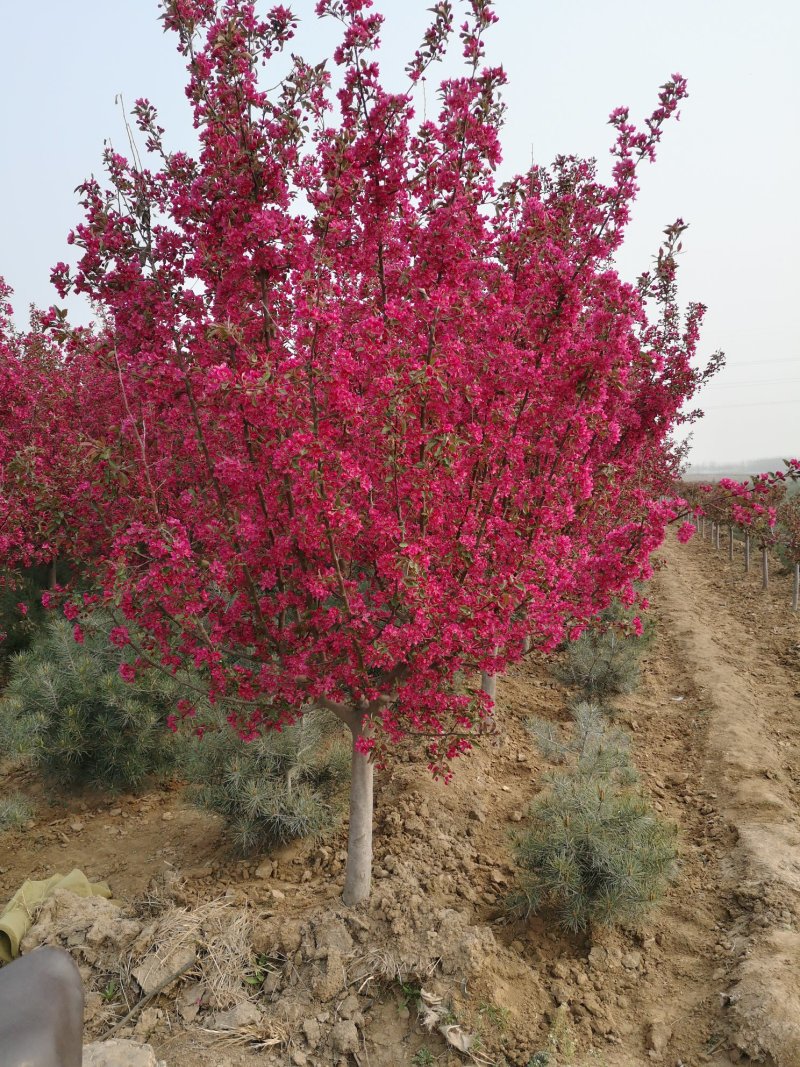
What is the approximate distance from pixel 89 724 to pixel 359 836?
317cm

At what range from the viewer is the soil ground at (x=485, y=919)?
126 inches

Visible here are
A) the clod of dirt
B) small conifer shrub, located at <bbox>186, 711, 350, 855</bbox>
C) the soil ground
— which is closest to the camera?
the clod of dirt

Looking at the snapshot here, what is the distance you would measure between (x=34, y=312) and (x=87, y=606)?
11211mm

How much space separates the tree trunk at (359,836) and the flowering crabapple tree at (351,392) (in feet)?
0.04

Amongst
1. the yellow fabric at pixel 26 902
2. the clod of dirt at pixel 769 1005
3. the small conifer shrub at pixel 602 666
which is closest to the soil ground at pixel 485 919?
the clod of dirt at pixel 769 1005

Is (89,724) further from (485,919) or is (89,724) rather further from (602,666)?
(602,666)

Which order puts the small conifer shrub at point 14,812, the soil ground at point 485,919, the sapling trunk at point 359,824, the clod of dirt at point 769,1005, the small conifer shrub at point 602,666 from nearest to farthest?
the clod of dirt at point 769,1005 < the soil ground at point 485,919 < the sapling trunk at point 359,824 < the small conifer shrub at point 14,812 < the small conifer shrub at point 602,666

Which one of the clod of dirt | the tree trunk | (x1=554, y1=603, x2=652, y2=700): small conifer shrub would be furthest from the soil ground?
(x1=554, y1=603, x2=652, y2=700): small conifer shrub

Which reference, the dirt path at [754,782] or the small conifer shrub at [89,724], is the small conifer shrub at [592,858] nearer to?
the dirt path at [754,782]

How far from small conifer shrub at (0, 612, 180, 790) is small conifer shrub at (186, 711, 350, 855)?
85 centimetres

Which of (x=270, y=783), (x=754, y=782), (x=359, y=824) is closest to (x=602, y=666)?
(x=754, y=782)

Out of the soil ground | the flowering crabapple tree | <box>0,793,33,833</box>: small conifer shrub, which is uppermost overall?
the flowering crabapple tree

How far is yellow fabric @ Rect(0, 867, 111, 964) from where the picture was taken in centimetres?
365

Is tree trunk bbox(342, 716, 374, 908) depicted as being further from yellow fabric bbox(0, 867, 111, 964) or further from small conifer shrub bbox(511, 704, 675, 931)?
yellow fabric bbox(0, 867, 111, 964)
